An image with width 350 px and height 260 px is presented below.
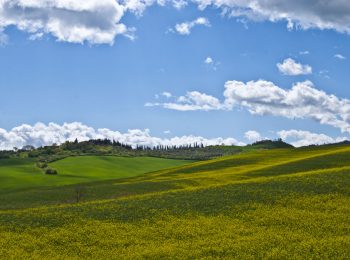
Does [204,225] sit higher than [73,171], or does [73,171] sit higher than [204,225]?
[73,171]

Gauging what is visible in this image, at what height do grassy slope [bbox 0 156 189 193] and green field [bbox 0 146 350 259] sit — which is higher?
grassy slope [bbox 0 156 189 193]

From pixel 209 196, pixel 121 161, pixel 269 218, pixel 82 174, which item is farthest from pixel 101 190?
pixel 121 161

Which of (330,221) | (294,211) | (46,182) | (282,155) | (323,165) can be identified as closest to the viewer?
(330,221)

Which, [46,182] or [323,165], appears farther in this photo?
[46,182]

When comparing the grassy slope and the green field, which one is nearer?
the green field

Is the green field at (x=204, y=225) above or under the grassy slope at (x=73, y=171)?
under

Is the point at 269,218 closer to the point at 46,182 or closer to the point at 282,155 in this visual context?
the point at 46,182

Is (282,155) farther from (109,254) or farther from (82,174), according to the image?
(109,254)

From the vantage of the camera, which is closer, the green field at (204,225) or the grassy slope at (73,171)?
the green field at (204,225)

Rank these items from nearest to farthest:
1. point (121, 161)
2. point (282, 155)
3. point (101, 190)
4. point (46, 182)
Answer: point (101, 190) < point (46, 182) < point (282, 155) < point (121, 161)

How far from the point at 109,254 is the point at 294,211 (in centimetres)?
1909

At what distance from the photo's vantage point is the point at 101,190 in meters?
75.4

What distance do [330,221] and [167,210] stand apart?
15.2m

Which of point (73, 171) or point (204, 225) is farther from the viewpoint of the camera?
point (73, 171)
